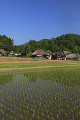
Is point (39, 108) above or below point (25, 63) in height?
below

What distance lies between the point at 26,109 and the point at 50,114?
119 cm

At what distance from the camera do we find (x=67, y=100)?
654 cm

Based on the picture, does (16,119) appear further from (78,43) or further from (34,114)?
(78,43)

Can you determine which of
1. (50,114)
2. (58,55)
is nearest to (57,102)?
(50,114)

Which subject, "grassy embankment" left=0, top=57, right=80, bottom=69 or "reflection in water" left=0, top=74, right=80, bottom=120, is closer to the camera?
"reflection in water" left=0, top=74, right=80, bottom=120

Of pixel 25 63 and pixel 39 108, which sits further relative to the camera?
pixel 25 63

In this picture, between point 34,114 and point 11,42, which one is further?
point 11,42

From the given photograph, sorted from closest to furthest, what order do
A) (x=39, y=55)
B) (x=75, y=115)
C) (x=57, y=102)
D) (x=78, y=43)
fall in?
(x=75, y=115)
(x=57, y=102)
(x=39, y=55)
(x=78, y=43)

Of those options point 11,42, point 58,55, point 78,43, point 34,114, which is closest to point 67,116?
point 34,114

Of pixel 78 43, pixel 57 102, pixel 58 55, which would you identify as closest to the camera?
pixel 57 102

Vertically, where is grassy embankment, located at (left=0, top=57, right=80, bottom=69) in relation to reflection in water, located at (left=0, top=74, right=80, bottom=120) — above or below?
above

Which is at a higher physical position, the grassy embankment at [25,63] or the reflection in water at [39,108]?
the grassy embankment at [25,63]

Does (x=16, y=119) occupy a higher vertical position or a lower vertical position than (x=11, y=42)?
lower

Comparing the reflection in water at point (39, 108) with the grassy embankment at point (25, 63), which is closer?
the reflection in water at point (39, 108)
